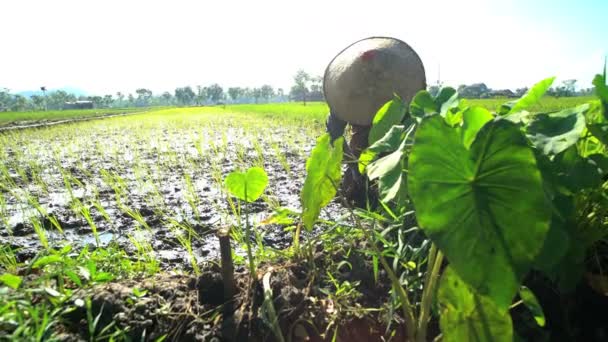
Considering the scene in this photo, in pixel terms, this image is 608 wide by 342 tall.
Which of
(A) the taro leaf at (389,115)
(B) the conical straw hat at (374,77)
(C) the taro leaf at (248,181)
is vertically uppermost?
(B) the conical straw hat at (374,77)

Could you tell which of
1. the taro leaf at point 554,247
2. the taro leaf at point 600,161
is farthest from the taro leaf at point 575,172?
the taro leaf at point 554,247

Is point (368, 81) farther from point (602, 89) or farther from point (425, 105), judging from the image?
point (602, 89)

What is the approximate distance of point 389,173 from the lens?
2.24 ft

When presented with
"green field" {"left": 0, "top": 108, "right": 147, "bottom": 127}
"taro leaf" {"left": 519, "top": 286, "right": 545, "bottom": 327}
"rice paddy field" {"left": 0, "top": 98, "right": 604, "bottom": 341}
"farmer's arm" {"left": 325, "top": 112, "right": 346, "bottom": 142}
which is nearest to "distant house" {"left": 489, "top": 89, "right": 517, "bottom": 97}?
"green field" {"left": 0, "top": 108, "right": 147, "bottom": 127}

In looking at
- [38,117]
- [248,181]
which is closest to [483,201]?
[248,181]

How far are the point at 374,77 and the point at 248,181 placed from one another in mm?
1378

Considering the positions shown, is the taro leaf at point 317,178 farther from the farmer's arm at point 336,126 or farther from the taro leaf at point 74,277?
the farmer's arm at point 336,126

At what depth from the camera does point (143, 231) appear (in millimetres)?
1870

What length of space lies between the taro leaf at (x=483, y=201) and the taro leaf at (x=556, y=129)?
185 mm

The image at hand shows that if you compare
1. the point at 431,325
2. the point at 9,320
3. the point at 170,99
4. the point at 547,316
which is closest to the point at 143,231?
the point at 9,320

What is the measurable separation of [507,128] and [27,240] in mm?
2218

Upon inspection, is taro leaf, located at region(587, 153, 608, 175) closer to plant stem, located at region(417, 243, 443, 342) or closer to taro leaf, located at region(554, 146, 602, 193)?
taro leaf, located at region(554, 146, 602, 193)

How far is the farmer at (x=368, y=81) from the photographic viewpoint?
217 centimetres

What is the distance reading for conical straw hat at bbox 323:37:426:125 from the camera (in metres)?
2.16
